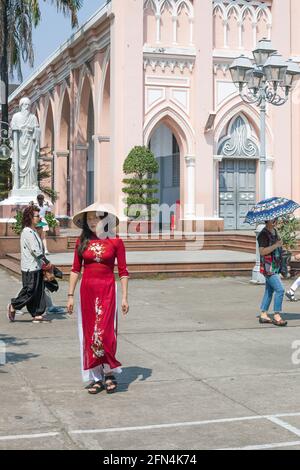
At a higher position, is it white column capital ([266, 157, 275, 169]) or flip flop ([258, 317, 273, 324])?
white column capital ([266, 157, 275, 169])

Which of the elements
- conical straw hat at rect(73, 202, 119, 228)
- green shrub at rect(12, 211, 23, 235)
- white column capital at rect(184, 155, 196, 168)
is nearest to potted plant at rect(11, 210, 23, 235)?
green shrub at rect(12, 211, 23, 235)

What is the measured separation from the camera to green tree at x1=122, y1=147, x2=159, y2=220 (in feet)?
78.4

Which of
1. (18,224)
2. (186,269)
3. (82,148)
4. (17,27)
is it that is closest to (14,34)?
(17,27)

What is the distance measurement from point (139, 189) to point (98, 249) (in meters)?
17.3

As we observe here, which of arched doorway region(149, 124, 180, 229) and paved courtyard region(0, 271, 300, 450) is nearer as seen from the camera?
paved courtyard region(0, 271, 300, 450)

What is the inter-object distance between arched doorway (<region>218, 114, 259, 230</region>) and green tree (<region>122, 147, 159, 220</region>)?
3.39 m

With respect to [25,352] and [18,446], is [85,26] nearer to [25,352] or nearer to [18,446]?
[25,352]

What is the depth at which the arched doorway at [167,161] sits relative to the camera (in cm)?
2978

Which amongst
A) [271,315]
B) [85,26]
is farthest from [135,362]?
[85,26]

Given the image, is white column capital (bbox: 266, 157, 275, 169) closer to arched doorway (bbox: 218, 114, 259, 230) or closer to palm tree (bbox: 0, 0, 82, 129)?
arched doorway (bbox: 218, 114, 259, 230)

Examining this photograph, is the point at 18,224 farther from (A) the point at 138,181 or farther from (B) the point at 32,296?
(B) the point at 32,296

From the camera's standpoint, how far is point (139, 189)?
78.6 ft

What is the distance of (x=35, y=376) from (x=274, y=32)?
71.2 ft

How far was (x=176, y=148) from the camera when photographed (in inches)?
1186
